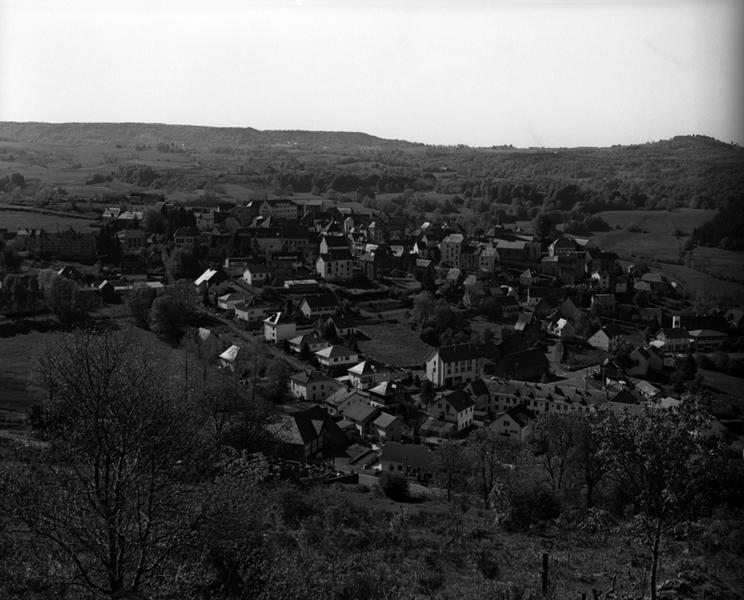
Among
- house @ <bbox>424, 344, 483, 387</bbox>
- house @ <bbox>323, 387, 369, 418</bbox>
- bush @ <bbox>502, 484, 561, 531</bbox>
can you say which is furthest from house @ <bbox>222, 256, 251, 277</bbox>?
bush @ <bbox>502, 484, 561, 531</bbox>

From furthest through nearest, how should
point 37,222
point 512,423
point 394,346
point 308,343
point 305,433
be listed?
point 37,222, point 394,346, point 308,343, point 512,423, point 305,433

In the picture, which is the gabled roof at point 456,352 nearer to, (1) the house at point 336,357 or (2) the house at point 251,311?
(1) the house at point 336,357

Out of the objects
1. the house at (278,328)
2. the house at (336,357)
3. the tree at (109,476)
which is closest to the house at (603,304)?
the house at (336,357)

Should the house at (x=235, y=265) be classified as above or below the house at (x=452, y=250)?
below

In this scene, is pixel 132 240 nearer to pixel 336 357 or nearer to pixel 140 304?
pixel 140 304

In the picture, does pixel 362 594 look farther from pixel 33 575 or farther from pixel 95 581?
pixel 33 575

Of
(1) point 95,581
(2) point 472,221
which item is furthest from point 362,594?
(2) point 472,221

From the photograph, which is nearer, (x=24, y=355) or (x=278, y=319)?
(x=24, y=355)

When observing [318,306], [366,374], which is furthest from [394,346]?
[366,374]
